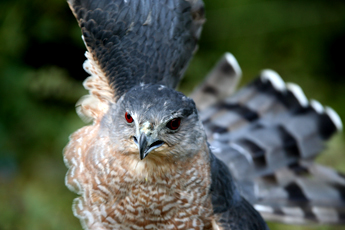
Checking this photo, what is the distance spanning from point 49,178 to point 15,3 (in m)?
1.86

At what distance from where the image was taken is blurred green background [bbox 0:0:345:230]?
4340 mm

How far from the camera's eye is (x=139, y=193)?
2.64 metres

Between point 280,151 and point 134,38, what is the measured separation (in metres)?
1.73

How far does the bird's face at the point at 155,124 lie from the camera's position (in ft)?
8.04

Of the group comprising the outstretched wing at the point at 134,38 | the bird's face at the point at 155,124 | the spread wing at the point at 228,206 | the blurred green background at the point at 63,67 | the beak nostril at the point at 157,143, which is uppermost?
the blurred green background at the point at 63,67

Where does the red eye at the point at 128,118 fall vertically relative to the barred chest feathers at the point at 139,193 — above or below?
above

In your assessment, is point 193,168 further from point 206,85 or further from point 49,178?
point 49,178

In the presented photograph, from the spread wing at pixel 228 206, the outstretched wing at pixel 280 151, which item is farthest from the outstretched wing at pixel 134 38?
the outstretched wing at pixel 280 151

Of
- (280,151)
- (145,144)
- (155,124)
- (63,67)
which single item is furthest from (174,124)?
(63,67)

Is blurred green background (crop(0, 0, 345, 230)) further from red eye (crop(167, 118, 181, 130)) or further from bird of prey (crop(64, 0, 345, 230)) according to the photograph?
red eye (crop(167, 118, 181, 130))

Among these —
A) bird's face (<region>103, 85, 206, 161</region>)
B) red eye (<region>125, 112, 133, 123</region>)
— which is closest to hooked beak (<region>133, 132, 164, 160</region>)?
bird's face (<region>103, 85, 206, 161</region>)

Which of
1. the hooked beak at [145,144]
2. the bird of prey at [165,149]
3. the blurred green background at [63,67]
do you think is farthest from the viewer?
the blurred green background at [63,67]

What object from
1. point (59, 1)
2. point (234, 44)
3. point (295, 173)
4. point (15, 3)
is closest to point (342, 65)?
point (234, 44)

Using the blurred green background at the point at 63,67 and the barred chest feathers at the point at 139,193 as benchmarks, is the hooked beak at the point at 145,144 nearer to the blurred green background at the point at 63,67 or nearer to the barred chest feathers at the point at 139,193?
the barred chest feathers at the point at 139,193
